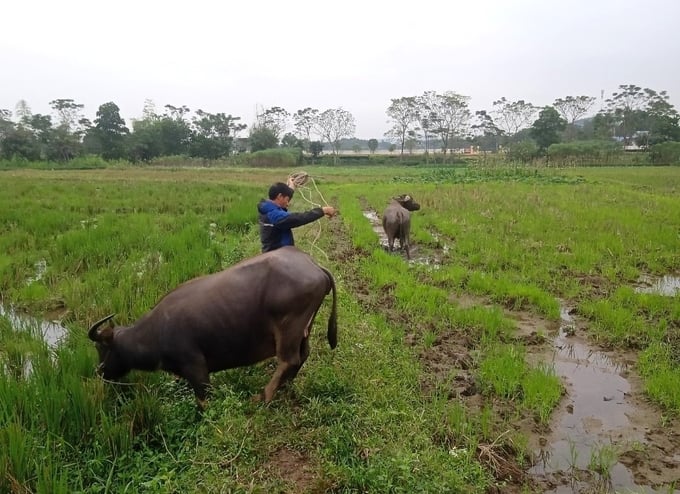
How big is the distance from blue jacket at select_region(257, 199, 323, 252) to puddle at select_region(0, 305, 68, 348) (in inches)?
83.0

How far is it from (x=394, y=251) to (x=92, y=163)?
38.1m

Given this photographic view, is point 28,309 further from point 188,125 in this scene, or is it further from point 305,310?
point 188,125

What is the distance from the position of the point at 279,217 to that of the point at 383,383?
1.65 meters

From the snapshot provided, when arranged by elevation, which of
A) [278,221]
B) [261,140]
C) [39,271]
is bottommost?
[39,271]

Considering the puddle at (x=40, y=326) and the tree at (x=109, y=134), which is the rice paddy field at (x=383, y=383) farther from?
the tree at (x=109, y=134)

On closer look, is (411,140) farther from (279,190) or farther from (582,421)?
(582,421)

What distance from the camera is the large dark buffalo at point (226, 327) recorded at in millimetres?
3383

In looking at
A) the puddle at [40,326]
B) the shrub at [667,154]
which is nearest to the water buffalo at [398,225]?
the puddle at [40,326]

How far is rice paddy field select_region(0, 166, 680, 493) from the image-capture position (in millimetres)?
2799

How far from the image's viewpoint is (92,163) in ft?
130

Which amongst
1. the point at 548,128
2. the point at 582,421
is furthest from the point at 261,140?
the point at 582,421

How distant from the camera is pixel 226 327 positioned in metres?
3.43

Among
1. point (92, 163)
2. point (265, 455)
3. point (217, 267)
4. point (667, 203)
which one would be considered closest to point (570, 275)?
point (217, 267)

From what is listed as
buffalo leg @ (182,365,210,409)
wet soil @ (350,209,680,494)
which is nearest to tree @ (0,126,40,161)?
buffalo leg @ (182,365,210,409)
